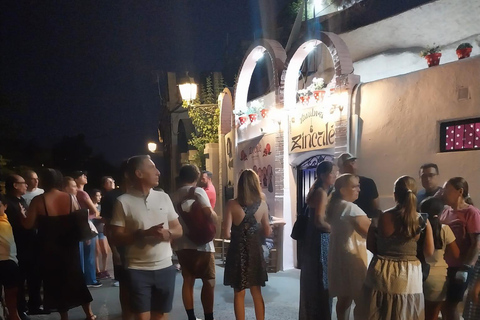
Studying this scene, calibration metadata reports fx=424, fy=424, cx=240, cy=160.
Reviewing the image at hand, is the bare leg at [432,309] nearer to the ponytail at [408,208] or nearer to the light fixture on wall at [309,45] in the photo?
the ponytail at [408,208]

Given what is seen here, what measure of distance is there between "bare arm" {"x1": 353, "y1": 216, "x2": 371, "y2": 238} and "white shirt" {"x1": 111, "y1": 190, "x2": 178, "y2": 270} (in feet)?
6.10

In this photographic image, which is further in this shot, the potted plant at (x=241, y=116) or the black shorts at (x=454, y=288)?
the potted plant at (x=241, y=116)

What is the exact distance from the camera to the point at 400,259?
3590 millimetres

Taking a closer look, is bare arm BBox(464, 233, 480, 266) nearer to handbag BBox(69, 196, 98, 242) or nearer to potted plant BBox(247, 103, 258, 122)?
handbag BBox(69, 196, 98, 242)

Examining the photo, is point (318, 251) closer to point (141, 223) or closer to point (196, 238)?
point (196, 238)

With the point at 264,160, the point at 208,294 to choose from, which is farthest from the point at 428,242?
the point at 264,160

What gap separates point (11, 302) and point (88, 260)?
7.30 ft

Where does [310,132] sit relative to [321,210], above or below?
above

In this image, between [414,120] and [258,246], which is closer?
[258,246]

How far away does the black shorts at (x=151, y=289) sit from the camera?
3.59 meters

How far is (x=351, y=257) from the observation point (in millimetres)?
4254

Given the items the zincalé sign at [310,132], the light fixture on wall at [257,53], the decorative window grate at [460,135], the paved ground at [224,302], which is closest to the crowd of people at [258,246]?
the paved ground at [224,302]

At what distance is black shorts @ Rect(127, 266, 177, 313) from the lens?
11.8 feet

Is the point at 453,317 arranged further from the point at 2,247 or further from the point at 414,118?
the point at 2,247
